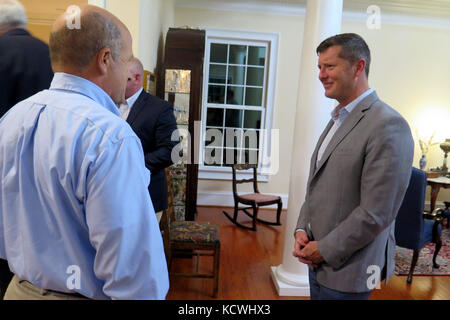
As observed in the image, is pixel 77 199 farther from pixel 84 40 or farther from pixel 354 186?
pixel 354 186

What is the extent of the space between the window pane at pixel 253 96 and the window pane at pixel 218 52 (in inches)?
28.7

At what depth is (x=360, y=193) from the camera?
53.6 inches

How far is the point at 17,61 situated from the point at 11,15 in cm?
21

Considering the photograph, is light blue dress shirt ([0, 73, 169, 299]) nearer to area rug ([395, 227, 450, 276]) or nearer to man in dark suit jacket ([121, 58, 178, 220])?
man in dark suit jacket ([121, 58, 178, 220])

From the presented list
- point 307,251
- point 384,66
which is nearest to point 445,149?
point 384,66

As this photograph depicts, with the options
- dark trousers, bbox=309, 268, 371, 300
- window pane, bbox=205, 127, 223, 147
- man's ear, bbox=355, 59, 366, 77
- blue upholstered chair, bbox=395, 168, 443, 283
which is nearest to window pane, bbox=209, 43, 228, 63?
window pane, bbox=205, 127, 223, 147

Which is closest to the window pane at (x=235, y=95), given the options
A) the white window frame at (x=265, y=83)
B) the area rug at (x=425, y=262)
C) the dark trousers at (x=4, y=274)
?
the white window frame at (x=265, y=83)

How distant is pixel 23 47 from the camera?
1.36m

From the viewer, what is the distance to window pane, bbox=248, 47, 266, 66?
588 centimetres

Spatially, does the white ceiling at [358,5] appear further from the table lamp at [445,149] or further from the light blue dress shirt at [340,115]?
the light blue dress shirt at [340,115]

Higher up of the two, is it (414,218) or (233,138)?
(233,138)

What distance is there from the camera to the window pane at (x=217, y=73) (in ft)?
19.4

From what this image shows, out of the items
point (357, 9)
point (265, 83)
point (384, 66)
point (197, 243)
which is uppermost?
point (357, 9)
